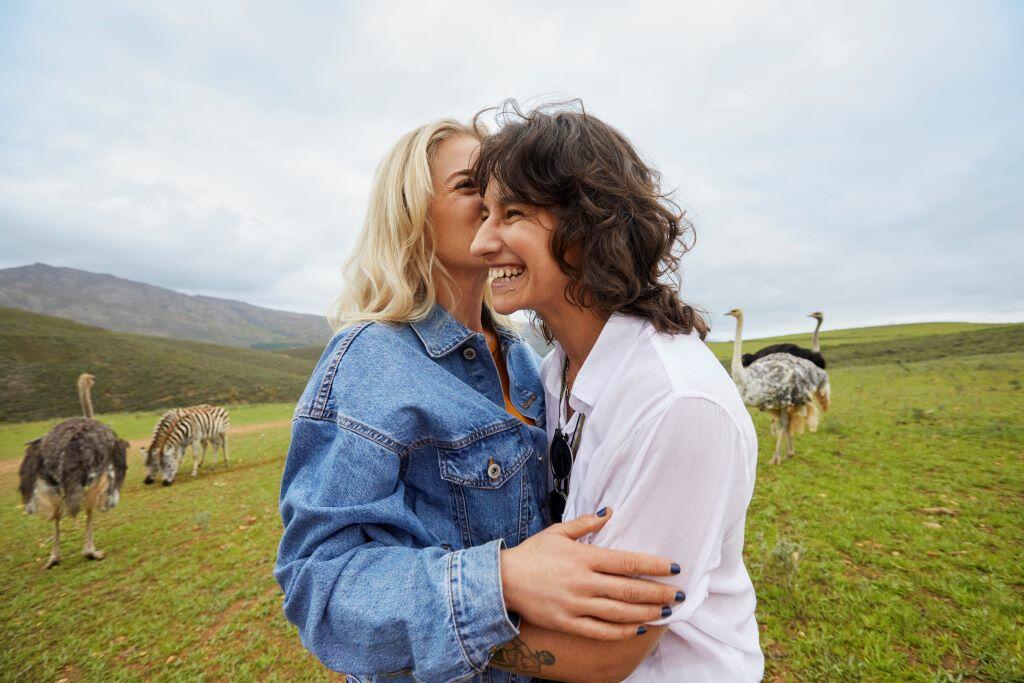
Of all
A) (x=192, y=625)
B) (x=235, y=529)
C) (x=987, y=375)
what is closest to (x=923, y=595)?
(x=192, y=625)

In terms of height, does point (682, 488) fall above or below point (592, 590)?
above

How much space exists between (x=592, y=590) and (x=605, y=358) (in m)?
0.73

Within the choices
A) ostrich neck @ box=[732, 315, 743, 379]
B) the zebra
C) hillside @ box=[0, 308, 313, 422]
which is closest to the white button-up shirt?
ostrich neck @ box=[732, 315, 743, 379]

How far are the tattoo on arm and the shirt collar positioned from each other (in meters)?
0.77

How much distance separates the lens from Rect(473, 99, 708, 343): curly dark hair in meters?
1.73

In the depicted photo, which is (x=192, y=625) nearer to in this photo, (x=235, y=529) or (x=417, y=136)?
(x=235, y=529)

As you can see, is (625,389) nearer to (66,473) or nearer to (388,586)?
(388,586)

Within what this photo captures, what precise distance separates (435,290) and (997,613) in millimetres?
5752

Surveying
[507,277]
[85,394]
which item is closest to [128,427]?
[85,394]

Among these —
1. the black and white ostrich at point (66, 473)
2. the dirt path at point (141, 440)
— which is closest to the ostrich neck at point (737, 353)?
the black and white ostrich at point (66, 473)

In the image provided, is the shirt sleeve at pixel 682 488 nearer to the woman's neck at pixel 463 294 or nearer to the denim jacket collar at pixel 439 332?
the denim jacket collar at pixel 439 332

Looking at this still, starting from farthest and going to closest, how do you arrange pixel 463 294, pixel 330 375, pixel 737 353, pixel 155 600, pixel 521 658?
pixel 737 353 → pixel 155 600 → pixel 463 294 → pixel 330 375 → pixel 521 658

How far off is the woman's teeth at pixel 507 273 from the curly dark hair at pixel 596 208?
0.20m

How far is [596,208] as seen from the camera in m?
1.74
